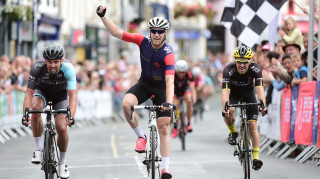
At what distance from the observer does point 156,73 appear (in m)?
11.0

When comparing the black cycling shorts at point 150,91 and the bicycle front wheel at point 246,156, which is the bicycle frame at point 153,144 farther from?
the bicycle front wheel at point 246,156

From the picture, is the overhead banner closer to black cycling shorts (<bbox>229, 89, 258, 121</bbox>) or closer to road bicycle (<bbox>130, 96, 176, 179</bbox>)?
black cycling shorts (<bbox>229, 89, 258, 121</bbox>)

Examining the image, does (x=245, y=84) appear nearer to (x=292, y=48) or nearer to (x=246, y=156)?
(x=246, y=156)

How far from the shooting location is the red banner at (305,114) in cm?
1430

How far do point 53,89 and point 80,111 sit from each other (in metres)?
16.9

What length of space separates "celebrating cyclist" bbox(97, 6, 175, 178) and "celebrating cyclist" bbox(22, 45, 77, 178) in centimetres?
72

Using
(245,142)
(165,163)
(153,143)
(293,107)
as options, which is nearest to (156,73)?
(153,143)

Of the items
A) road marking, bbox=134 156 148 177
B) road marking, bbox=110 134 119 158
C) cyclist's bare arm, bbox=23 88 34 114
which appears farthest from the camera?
road marking, bbox=110 134 119 158

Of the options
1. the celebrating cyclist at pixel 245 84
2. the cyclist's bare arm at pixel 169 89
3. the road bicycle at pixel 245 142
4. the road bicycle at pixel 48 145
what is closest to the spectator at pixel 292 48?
the celebrating cyclist at pixel 245 84

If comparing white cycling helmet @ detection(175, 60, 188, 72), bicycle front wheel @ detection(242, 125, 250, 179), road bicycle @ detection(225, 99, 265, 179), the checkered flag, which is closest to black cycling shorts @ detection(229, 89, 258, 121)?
A: road bicycle @ detection(225, 99, 265, 179)

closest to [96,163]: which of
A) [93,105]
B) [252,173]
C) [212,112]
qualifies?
[252,173]

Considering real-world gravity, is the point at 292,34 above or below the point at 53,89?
above

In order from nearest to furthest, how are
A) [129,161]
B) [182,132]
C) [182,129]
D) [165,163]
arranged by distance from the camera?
[165,163]
[129,161]
[182,132]
[182,129]

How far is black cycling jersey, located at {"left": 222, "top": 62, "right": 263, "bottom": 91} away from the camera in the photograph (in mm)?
11953
